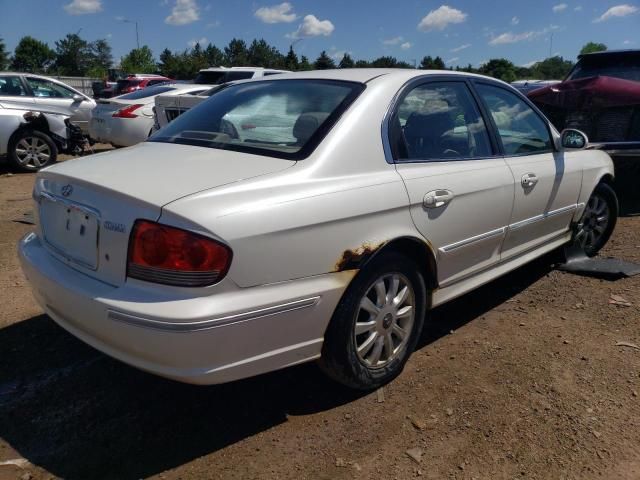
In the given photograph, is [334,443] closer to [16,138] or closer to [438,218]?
[438,218]

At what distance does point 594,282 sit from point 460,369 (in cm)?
193

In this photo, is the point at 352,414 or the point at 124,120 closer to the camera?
the point at 352,414

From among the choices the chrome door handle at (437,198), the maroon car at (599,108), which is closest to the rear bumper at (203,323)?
the chrome door handle at (437,198)

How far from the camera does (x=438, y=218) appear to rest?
9.83ft

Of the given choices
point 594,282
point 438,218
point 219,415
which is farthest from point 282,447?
point 594,282

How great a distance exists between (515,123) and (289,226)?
7.68 ft

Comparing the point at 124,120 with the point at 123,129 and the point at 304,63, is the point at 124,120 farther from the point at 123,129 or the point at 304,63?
the point at 304,63

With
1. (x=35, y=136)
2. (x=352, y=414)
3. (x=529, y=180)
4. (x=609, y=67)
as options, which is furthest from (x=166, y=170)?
(x=35, y=136)

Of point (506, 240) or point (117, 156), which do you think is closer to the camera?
point (117, 156)

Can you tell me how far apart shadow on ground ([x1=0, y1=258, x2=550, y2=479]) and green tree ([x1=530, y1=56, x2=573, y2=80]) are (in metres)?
79.5

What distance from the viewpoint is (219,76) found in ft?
41.9

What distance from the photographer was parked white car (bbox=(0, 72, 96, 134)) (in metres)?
9.55

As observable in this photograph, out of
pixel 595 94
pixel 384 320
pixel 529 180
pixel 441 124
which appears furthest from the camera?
pixel 595 94

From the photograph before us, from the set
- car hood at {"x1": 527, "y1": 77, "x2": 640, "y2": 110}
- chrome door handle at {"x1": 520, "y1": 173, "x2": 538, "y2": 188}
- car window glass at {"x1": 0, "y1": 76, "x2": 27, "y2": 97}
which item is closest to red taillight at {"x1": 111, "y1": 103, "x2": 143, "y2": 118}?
car window glass at {"x1": 0, "y1": 76, "x2": 27, "y2": 97}
